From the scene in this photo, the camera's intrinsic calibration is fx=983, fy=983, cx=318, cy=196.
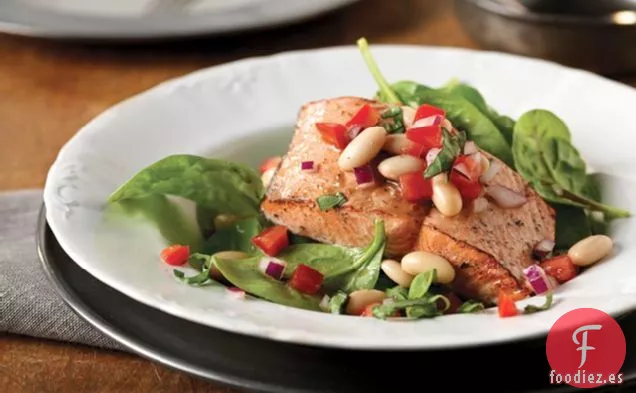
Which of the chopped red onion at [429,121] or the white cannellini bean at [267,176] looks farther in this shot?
the white cannellini bean at [267,176]

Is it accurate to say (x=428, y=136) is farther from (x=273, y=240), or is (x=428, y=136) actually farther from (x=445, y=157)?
(x=273, y=240)

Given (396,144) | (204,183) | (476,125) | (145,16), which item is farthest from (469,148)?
(145,16)

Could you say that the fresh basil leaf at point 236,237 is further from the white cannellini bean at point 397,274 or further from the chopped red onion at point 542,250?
the chopped red onion at point 542,250

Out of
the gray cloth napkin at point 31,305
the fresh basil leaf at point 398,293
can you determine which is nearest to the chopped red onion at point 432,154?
the fresh basil leaf at point 398,293

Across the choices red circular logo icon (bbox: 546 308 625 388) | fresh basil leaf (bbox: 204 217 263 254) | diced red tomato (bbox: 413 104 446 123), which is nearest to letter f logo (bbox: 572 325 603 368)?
red circular logo icon (bbox: 546 308 625 388)

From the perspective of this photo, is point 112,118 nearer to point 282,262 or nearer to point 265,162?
point 265,162

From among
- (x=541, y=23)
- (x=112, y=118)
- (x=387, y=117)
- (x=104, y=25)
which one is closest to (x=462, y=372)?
(x=387, y=117)

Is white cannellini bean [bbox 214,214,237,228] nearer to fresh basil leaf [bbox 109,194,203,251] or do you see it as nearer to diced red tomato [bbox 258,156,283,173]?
fresh basil leaf [bbox 109,194,203,251]
